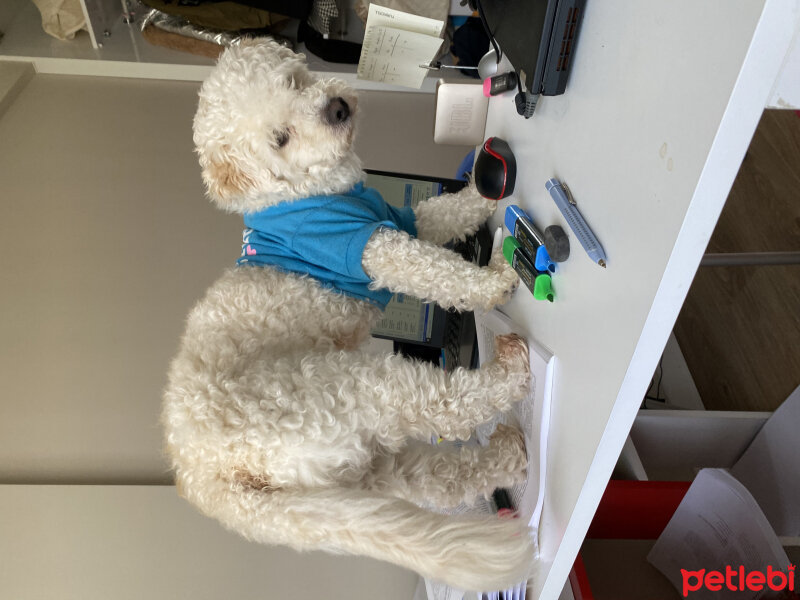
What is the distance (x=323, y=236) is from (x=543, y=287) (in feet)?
1.43

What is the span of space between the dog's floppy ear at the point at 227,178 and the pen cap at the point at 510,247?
458 mm

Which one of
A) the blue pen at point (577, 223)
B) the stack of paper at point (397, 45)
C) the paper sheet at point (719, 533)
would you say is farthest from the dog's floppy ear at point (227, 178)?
the paper sheet at point (719, 533)

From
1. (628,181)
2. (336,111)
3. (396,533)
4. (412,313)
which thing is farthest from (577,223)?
(412,313)

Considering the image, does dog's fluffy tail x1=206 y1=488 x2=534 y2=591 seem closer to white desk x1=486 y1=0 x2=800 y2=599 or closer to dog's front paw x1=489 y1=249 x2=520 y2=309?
white desk x1=486 y1=0 x2=800 y2=599

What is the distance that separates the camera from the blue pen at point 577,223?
58 centimetres

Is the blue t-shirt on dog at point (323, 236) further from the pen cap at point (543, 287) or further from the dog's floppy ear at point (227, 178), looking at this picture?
the pen cap at point (543, 287)

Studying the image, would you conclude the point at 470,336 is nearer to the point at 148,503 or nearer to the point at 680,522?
the point at 680,522

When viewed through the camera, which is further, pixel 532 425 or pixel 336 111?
pixel 336 111

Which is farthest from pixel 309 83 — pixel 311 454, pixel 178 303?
pixel 178 303

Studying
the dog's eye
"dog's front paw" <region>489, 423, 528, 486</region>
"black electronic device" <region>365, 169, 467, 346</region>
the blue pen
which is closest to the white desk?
the blue pen

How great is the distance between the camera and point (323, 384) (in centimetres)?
88

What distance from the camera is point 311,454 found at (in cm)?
81

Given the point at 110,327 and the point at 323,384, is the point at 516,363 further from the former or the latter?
the point at 110,327

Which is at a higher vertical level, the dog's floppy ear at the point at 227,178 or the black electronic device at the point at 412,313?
the dog's floppy ear at the point at 227,178
